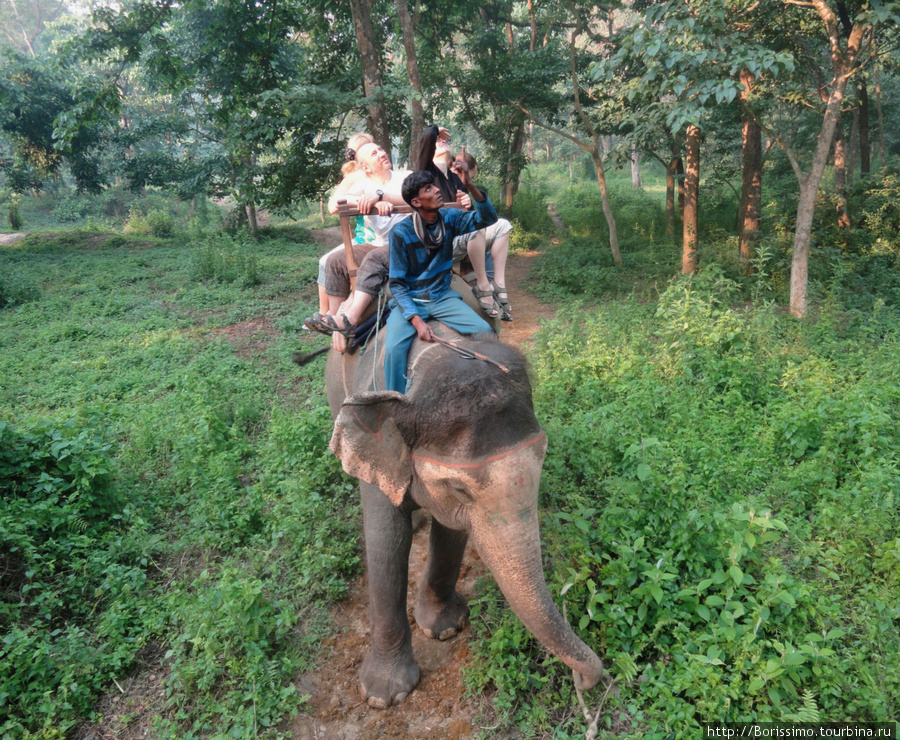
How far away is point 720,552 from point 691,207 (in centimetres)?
846

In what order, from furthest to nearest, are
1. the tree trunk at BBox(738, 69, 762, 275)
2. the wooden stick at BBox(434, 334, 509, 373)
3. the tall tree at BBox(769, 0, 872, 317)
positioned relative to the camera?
1. the tree trunk at BBox(738, 69, 762, 275)
2. the tall tree at BBox(769, 0, 872, 317)
3. the wooden stick at BBox(434, 334, 509, 373)

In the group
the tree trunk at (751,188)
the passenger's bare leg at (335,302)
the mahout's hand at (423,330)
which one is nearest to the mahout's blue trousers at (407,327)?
the mahout's hand at (423,330)

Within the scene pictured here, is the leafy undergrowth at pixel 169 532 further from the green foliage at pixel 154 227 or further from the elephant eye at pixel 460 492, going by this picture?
the green foliage at pixel 154 227

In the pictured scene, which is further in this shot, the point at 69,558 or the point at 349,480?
the point at 349,480

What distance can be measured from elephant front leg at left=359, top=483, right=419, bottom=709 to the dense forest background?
1.28 feet

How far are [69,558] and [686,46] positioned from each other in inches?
279

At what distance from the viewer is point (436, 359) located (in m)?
2.67

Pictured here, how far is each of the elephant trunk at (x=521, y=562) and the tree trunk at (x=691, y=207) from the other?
27.4 feet

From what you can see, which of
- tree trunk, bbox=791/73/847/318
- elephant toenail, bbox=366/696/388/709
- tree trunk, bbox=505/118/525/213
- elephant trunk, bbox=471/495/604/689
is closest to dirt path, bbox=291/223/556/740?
elephant toenail, bbox=366/696/388/709

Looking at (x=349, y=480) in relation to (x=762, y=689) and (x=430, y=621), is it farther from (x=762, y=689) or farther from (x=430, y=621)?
(x=762, y=689)

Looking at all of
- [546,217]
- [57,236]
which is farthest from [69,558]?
[57,236]

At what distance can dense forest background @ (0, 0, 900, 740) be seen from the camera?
292 centimetres

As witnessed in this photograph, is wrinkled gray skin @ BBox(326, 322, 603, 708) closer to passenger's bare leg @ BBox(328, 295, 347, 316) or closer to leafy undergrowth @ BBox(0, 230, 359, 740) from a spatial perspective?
leafy undergrowth @ BBox(0, 230, 359, 740)

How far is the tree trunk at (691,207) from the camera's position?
9914mm
